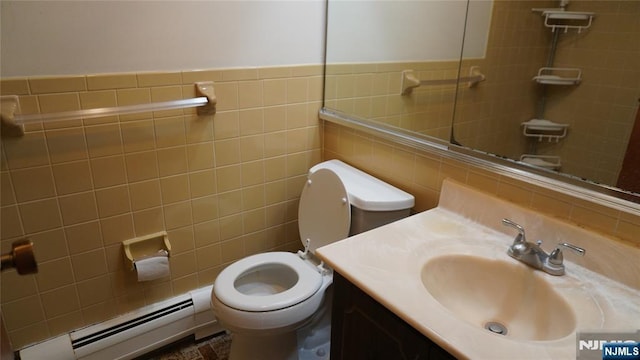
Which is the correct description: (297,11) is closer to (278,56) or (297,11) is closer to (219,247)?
(278,56)

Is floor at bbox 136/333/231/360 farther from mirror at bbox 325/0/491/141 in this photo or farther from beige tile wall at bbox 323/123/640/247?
mirror at bbox 325/0/491/141

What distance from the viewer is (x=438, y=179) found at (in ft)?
4.86

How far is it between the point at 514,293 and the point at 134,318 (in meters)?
1.47

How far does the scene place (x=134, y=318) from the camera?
1.69 metres

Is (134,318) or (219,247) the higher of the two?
(219,247)

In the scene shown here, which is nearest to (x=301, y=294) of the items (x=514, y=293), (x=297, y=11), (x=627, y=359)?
(x=514, y=293)

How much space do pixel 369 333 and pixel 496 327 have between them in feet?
1.17

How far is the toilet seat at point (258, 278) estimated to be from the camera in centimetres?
145

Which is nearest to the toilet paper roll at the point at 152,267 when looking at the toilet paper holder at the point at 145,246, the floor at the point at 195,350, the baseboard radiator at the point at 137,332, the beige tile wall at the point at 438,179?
the toilet paper holder at the point at 145,246

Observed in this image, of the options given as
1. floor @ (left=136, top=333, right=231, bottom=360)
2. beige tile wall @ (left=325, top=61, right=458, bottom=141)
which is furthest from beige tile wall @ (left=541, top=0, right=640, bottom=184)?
floor @ (left=136, top=333, right=231, bottom=360)

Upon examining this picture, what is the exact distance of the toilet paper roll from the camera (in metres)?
1.58

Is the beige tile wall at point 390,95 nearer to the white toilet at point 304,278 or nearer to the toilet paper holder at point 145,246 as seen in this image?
the white toilet at point 304,278

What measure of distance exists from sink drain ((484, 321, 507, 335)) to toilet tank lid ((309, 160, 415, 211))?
1.70 feet

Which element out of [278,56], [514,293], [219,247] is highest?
[278,56]
